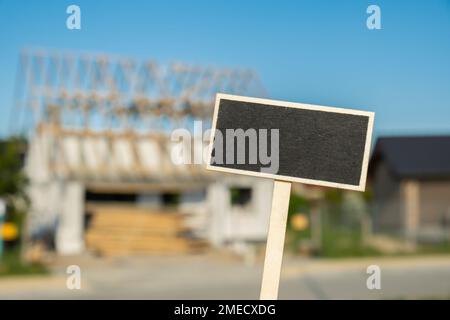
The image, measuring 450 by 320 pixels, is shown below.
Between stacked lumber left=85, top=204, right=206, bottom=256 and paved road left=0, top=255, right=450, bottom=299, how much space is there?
970mm

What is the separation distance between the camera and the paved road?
39.4 ft

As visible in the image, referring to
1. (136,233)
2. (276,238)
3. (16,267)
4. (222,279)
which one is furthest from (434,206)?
(276,238)

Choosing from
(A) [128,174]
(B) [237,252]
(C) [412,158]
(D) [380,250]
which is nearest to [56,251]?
(A) [128,174]

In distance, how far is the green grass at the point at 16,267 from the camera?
614 inches

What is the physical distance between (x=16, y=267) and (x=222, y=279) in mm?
6008

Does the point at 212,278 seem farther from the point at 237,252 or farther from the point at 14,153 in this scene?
the point at 14,153

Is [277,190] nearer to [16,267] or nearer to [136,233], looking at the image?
[16,267]

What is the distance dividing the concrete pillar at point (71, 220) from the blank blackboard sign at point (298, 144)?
16.9 metres

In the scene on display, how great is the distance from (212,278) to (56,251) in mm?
8197

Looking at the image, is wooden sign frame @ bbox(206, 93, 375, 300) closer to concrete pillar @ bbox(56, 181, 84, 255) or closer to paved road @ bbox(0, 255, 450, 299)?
paved road @ bbox(0, 255, 450, 299)

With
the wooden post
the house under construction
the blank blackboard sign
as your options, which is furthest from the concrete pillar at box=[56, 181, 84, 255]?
the blank blackboard sign

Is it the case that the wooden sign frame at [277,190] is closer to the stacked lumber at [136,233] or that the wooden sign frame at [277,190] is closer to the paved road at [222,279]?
the paved road at [222,279]

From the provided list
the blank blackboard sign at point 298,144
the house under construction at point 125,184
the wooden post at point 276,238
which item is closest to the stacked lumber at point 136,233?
the house under construction at point 125,184

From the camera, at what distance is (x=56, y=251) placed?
21.0m
